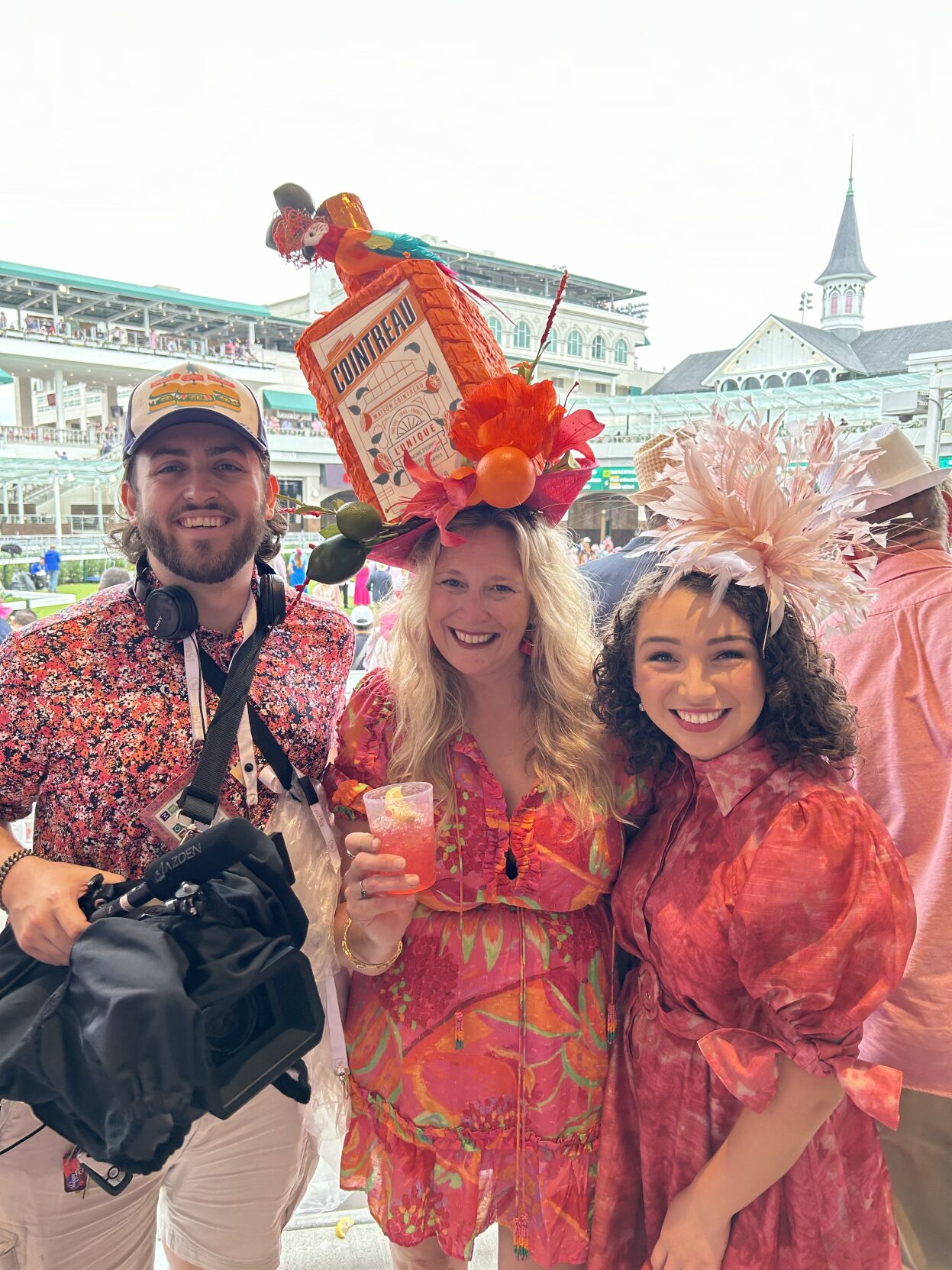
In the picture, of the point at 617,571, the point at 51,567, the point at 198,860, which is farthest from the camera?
the point at 51,567

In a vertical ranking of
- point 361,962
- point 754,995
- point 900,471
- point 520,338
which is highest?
point 520,338

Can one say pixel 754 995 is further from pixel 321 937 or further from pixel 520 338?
pixel 520 338

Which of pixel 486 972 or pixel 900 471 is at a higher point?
pixel 900 471

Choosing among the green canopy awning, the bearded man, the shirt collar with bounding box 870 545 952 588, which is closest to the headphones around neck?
the bearded man

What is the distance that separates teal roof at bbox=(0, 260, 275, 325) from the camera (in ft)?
67.6

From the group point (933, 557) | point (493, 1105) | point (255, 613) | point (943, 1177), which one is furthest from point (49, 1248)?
point (933, 557)

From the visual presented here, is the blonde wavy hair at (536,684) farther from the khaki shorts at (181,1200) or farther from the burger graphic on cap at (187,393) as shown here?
the khaki shorts at (181,1200)

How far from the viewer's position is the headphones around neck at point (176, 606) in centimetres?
137

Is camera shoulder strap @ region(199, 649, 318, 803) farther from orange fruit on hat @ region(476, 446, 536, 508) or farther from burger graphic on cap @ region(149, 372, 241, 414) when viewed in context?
orange fruit on hat @ region(476, 446, 536, 508)

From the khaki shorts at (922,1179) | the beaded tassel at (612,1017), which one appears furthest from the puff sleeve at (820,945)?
the khaki shorts at (922,1179)

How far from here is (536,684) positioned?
60.5 inches

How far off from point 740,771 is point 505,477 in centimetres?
65

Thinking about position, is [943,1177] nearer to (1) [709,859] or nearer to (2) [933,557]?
(1) [709,859]

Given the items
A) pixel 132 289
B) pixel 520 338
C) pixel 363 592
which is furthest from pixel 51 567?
pixel 132 289
